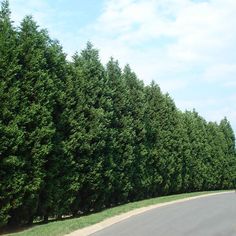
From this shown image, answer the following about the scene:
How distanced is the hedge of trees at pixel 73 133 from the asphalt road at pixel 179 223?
110 inches

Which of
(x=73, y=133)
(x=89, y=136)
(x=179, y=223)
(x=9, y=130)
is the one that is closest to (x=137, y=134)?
(x=89, y=136)

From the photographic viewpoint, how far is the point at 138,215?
17.5 m

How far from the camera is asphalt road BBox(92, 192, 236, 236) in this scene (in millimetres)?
13047

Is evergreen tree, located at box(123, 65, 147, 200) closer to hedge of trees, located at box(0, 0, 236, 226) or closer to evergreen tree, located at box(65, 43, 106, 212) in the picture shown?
hedge of trees, located at box(0, 0, 236, 226)

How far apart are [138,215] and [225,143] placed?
96.0 feet

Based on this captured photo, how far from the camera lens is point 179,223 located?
15219 mm

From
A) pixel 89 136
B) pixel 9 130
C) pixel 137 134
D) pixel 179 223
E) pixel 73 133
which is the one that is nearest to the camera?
pixel 9 130

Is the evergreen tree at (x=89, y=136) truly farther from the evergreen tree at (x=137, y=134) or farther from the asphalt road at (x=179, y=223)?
the evergreen tree at (x=137, y=134)

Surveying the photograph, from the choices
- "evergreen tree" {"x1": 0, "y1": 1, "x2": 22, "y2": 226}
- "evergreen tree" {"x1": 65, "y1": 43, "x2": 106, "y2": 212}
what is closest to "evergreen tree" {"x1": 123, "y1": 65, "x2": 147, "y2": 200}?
"evergreen tree" {"x1": 65, "y1": 43, "x2": 106, "y2": 212}

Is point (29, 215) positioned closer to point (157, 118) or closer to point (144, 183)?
point (144, 183)

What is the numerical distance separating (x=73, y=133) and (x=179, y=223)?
215 inches

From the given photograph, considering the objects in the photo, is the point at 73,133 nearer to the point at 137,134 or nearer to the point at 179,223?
the point at 179,223

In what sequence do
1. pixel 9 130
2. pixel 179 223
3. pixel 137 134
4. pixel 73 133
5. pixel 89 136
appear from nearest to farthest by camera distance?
pixel 9 130
pixel 179 223
pixel 73 133
pixel 89 136
pixel 137 134

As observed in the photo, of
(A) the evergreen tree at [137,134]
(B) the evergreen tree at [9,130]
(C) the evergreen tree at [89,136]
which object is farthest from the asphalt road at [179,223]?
(A) the evergreen tree at [137,134]
